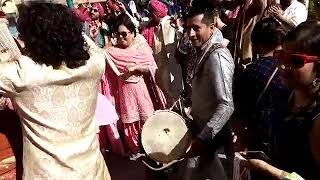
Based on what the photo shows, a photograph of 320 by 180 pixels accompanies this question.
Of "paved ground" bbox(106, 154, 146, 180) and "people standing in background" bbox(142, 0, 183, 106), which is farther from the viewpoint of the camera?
"people standing in background" bbox(142, 0, 183, 106)

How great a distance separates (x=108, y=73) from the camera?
596 cm

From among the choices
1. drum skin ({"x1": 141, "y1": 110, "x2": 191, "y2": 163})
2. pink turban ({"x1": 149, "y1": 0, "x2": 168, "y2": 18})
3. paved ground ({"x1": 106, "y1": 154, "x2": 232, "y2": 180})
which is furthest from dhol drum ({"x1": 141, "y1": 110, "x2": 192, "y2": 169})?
pink turban ({"x1": 149, "y1": 0, "x2": 168, "y2": 18})

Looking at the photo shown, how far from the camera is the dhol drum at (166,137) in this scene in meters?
3.41

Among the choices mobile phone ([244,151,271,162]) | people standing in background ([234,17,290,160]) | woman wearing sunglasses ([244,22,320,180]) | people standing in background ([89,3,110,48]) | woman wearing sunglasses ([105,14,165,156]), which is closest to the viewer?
woman wearing sunglasses ([244,22,320,180])

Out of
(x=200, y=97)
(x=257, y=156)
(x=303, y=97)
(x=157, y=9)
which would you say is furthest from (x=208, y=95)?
(x=157, y=9)

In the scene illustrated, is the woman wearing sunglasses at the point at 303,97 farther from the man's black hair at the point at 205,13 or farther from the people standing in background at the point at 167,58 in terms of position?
the people standing in background at the point at 167,58

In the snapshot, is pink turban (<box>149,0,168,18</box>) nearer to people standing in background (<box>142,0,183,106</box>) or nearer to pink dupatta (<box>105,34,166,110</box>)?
people standing in background (<box>142,0,183,106</box>)

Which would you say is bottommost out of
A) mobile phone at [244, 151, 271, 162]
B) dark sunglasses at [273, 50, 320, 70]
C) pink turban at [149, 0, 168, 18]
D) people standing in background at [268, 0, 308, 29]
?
pink turban at [149, 0, 168, 18]

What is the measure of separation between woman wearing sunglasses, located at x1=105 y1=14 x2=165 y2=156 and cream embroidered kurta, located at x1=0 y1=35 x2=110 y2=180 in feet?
9.18

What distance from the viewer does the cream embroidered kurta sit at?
2.58m

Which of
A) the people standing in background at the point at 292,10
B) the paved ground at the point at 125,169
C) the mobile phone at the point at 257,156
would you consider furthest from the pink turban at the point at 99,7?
the mobile phone at the point at 257,156

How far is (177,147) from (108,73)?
2686 mm

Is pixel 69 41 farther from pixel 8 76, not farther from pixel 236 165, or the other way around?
pixel 236 165

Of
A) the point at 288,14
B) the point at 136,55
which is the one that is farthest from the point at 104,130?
the point at 288,14
